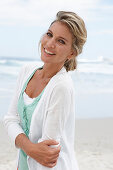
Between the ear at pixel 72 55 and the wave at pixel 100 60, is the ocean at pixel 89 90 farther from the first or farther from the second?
the ear at pixel 72 55

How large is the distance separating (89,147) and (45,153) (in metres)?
2.38

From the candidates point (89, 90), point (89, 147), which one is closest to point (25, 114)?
point (89, 147)

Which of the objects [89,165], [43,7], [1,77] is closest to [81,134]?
[89,165]

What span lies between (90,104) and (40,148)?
14.6ft

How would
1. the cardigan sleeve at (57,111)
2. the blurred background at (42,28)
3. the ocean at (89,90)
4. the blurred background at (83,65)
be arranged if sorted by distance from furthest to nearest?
the blurred background at (42,28)
the ocean at (89,90)
the blurred background at (83,65)
the cardigan sleeve at (57,111)

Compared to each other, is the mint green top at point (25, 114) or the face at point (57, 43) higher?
the face at point (57, 43)

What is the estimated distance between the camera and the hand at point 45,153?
4.29 ft

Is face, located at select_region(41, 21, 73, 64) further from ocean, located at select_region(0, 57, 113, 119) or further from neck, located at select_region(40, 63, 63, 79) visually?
ocean, located at select_region(0, 57, 113, 119)

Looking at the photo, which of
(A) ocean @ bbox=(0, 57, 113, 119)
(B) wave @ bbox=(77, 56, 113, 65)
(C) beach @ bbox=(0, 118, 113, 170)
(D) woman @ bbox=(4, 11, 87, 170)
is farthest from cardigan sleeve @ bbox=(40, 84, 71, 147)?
(B) wave @ bbox=(77, 56, 113, 65)

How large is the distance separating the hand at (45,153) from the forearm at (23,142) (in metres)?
0.02

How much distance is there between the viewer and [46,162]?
1330 millimetres

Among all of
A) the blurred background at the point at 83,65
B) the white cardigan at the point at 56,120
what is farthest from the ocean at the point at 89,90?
the white cardigan at the point at 56,120

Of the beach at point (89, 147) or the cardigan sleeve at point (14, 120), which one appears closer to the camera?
the cardigan sleeve at point (14, 120)

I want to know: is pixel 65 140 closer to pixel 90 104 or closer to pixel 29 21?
pixel 90 104
